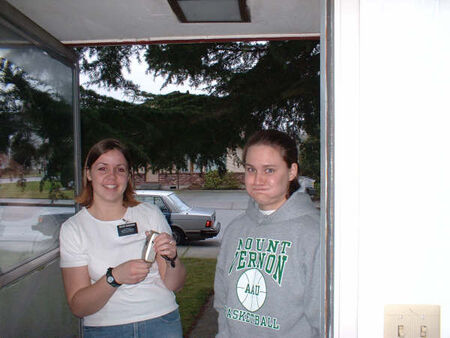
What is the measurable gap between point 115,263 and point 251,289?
792mm

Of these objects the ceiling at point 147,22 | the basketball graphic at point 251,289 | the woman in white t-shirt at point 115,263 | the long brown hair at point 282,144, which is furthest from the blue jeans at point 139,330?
the ceiling at point 147,22

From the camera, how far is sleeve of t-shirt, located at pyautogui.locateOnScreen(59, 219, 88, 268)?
1.92 m

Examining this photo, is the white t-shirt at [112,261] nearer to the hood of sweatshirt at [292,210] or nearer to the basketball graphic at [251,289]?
the basketball graphic at [251,289]

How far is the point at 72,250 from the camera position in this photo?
193 cm

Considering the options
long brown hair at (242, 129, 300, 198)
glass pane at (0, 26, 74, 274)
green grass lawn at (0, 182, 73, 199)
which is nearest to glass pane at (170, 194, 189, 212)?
glass pane at (0, 26, 74, 274)

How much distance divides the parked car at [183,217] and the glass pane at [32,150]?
7.49m

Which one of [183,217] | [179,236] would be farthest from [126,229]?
[179,236]

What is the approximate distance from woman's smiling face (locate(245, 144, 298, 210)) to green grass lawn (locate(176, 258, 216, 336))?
406 cm

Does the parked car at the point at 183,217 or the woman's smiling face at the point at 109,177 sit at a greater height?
the woman's smiling face at the point at 109,177

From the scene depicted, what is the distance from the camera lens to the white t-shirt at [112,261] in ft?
6.40

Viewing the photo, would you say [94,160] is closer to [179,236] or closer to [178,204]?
[178,204]

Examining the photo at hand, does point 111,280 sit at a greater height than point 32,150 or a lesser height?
lesser
